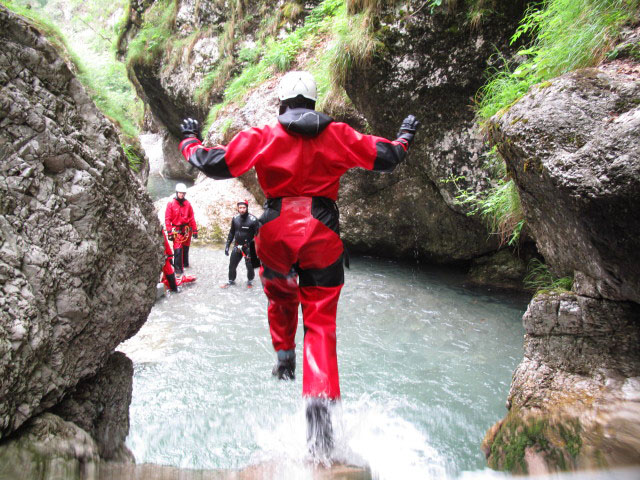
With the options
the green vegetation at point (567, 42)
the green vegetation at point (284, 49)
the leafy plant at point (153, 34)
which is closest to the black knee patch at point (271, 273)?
the green vegetation at point (567, 42)

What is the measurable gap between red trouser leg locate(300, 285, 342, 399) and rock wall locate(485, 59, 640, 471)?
125 centimetres

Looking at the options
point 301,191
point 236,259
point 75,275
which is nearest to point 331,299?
point 301,191

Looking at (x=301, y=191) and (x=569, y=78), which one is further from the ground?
(x=569, y=78)

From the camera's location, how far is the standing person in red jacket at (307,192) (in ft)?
9.00

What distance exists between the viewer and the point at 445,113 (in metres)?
6.31

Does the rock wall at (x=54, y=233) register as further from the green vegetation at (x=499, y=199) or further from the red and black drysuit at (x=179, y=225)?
the red and black drysuit at (x=179, y=225)

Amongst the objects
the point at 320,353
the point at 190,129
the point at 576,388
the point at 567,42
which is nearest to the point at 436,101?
the point at 567,42

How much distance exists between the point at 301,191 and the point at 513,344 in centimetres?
367

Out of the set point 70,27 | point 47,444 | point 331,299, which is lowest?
point 47,444

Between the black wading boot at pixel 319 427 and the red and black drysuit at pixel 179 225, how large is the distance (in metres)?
6.20

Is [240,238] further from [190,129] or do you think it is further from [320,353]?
[320,353]

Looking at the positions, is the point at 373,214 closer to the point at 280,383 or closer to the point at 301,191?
the point at 280,383

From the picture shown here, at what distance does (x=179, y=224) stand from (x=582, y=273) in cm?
717

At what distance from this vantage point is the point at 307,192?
9.37 feet
